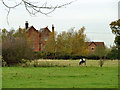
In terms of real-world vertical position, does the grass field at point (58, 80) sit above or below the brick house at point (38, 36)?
below

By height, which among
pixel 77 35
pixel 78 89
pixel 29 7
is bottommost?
pixel 78 89

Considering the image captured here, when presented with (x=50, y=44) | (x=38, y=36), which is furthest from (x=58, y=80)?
(x=38, y=36)

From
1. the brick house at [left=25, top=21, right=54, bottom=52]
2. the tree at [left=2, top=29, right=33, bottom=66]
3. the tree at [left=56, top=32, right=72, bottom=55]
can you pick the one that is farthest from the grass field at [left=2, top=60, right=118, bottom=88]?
the brick house at [left=25, top=21, right=54, bottom=52]

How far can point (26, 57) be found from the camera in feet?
104

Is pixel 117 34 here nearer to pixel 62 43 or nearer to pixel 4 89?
pixel 62 43

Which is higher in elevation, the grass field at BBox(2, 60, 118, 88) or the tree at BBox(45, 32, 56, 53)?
the tree at BBox(45, 32, 56, 53)

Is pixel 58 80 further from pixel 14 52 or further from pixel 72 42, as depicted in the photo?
pixel 72 42

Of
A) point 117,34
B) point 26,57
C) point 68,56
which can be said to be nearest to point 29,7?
Answer: point 26,57

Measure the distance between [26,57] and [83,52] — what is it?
28462 mm

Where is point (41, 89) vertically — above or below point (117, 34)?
below

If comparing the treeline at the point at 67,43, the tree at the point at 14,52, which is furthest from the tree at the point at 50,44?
the tree at the point at 14,52

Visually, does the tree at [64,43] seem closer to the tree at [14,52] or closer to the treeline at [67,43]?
the treeline at [67,43]

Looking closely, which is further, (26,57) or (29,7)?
(26,57)

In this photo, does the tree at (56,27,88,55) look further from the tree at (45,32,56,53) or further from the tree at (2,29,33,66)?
the tree at (2,29,33,66)
